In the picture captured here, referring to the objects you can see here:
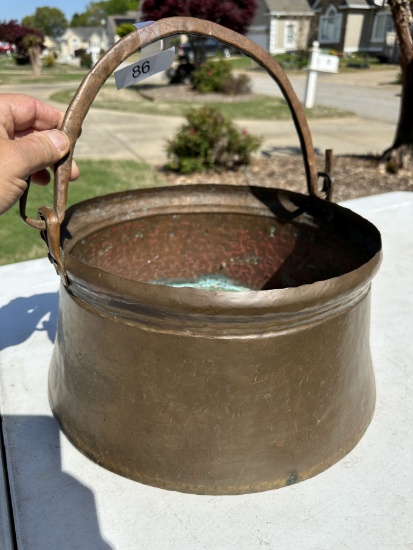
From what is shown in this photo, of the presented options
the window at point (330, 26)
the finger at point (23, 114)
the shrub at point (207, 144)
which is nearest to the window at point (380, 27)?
the window at point (330, 26)

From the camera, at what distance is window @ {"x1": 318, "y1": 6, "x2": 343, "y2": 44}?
111ft

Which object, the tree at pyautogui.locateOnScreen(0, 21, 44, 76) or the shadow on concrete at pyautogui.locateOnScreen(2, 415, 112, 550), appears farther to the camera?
the tree at pyautogui.locateOnScreen(0, 21, 44, 76)

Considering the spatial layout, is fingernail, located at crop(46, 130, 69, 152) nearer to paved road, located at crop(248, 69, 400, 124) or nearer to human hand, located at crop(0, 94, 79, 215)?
human hand, located at crop(0, 94, 79, 215)

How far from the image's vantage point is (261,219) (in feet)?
7.28

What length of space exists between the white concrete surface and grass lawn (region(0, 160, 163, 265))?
263cm

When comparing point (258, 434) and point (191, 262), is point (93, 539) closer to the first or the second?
point (258, 434)

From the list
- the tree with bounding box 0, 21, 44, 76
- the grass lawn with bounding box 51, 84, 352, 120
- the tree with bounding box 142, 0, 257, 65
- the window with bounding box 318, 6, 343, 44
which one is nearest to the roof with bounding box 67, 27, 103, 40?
the window with bounding box 318, 6, 343, 44

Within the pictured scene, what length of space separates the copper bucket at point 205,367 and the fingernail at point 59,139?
0.04m

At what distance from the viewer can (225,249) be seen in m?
2.38

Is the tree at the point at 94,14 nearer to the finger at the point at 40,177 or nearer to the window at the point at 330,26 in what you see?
the window at the point at 330,26

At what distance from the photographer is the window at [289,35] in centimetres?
3704

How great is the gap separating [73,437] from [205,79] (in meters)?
15.0

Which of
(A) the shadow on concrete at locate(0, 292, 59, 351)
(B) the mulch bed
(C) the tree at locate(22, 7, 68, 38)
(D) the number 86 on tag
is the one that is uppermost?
(C) the tree at locate(22, 7, 68, 38)

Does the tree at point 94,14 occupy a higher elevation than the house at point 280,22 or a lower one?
higher
